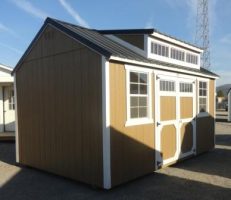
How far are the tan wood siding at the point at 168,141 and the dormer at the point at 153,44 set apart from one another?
195cm

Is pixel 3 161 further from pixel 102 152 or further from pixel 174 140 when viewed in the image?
pixel 174 140

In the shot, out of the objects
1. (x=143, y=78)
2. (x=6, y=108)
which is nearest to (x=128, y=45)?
(x=143, y=78)

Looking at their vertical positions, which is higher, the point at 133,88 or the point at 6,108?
the point at 133,88

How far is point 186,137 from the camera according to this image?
936cm

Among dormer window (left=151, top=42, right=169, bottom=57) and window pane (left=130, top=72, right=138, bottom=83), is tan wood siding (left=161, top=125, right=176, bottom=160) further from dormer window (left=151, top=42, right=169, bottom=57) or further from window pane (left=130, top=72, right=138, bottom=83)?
dormer window (left=151, top=42, right=169, bottom=57)

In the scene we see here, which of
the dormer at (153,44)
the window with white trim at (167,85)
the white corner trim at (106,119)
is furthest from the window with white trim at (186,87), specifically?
the white corner trim at (106,119)

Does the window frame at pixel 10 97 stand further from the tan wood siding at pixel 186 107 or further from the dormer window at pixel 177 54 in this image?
the tan wood siding at pixel 186 107

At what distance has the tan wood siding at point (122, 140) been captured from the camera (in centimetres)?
641

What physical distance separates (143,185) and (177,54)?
4.48m

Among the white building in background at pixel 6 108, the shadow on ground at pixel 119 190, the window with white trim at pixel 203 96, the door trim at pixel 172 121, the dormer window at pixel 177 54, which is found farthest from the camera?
the white building in background at pixel 6 108

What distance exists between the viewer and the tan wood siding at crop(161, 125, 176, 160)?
8.19 metres

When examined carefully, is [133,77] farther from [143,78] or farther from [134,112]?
[134,112]

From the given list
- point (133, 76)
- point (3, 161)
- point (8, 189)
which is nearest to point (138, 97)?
point (133, 76)

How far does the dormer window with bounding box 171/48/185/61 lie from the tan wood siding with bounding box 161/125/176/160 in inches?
85.6
